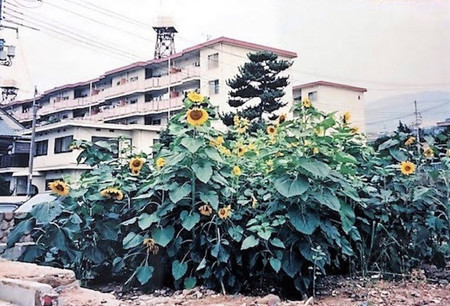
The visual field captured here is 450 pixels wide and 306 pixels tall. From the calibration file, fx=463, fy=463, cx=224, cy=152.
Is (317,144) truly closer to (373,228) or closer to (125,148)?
(373,228)

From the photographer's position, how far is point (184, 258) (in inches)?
44.8

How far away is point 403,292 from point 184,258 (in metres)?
0.54

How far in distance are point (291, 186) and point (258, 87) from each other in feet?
1.66

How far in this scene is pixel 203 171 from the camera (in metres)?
1.10

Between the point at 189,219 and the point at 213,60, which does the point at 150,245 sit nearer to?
the point at 189,219

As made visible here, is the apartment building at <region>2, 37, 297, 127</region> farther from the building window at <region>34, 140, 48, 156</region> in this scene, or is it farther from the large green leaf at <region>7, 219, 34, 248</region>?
the large green leaf at <region>7, 219, 34, 248</region>

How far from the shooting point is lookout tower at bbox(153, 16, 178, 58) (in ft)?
4.73

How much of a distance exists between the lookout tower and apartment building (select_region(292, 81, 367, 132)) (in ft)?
1.33

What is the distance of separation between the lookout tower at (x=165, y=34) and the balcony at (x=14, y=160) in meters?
0.51

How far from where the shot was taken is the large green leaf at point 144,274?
1.12 m

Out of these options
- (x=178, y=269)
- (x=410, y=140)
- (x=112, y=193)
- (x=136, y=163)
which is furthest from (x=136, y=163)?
(x=410, y=140)

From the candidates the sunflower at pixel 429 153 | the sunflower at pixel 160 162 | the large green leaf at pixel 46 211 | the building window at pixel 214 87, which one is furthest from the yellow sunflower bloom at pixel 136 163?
the sunflower at pixel 429 153

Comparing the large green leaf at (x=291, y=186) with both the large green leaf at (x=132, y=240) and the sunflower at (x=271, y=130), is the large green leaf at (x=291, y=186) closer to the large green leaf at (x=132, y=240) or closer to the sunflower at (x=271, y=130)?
the sunflower at (x=271, y=130)

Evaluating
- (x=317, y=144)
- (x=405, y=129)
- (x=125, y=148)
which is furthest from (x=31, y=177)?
(x=405, y=129)
